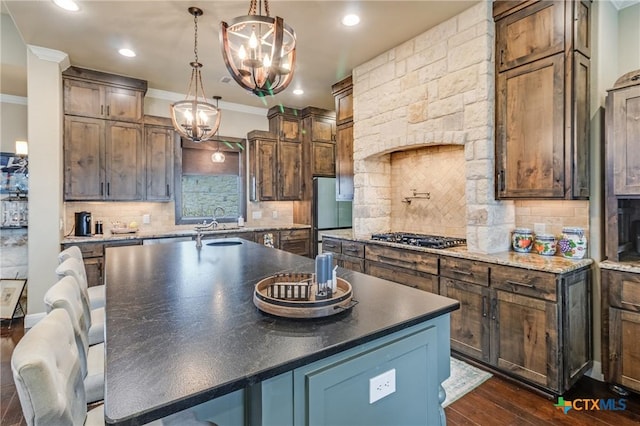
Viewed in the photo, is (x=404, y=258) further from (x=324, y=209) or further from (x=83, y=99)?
(x=83, y=99)

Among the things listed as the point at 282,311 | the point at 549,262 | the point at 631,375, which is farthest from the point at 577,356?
the point at 282,311

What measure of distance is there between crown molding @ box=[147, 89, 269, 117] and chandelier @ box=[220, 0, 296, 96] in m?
3.83

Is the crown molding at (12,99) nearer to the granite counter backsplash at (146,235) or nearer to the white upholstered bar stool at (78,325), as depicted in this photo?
the granite counter backsplash at (146,235)

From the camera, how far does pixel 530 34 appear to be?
2662 millimetres

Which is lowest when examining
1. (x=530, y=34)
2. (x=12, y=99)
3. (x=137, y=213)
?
(x=137, y=213)

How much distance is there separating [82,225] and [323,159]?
12.0ft

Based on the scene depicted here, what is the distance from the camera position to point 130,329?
4.07 feet

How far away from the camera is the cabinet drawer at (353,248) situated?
3842mm

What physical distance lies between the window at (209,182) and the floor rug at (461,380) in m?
4.11

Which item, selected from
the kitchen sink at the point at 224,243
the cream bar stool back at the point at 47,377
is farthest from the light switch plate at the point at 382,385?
the kitchen sink at the point at 224,243

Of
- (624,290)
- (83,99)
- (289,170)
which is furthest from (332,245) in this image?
(83,99)

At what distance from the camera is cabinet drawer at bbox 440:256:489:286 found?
8.71 ft

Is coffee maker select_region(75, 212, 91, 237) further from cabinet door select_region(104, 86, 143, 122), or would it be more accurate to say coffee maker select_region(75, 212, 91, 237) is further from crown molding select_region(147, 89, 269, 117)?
crown molding select_region(147, 89, 269, 117)

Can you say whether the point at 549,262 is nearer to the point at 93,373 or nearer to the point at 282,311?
the point at 282,311
